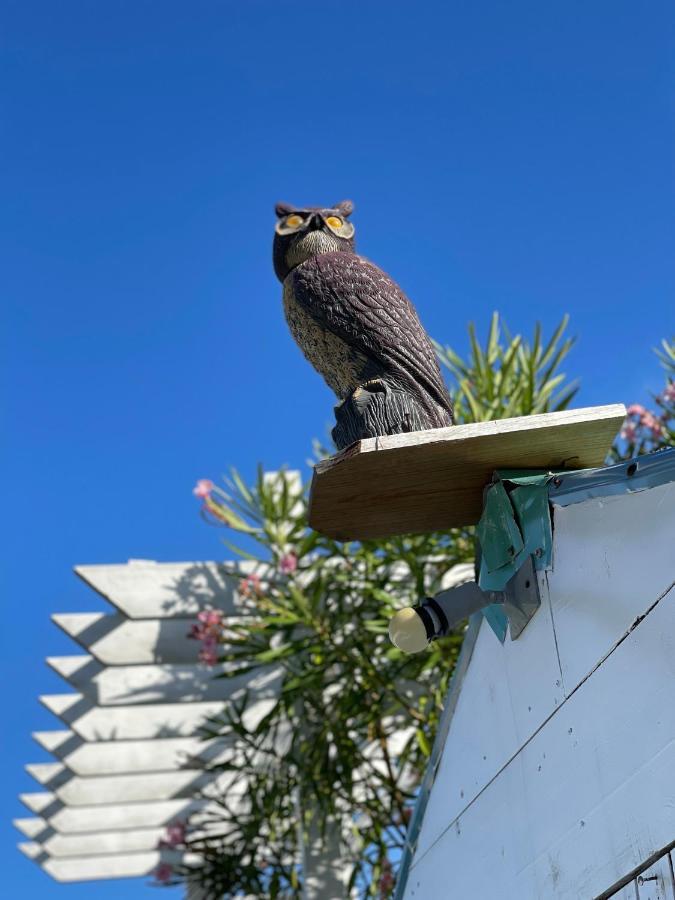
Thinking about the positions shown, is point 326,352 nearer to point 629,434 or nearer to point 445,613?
point 445,613

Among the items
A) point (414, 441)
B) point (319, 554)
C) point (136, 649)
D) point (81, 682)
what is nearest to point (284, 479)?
point (319, 554)

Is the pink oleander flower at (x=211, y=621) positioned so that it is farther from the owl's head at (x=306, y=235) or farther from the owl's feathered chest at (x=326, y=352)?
the owl's feathered chest at (x=326, y=352)

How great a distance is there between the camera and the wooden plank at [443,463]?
5.03 ft

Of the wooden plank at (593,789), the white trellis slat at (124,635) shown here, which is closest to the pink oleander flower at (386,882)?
the white trellis slat at (124,635)

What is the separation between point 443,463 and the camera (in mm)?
1605

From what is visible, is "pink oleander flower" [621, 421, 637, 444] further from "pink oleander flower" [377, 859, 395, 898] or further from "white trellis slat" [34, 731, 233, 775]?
"white trellis slat" [34, 731, 233, 775]

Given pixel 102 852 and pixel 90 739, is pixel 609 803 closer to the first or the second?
pixel 90 739

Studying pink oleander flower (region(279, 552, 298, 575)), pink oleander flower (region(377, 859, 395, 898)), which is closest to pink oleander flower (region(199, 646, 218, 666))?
pink oleander flower (region(279, 552, 298, 575))

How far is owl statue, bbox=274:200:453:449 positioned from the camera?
1704 mm

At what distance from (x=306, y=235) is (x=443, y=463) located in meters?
0.76

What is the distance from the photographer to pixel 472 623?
1860mm

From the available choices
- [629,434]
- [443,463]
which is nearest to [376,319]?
[443,463]

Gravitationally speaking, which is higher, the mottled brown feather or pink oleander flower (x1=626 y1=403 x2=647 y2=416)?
pink oleander flower (x1=626 y1=403 x2=647 y2=416)

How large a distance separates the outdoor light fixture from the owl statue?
0.31 metres
